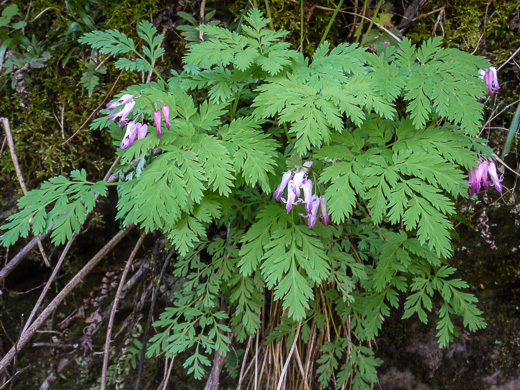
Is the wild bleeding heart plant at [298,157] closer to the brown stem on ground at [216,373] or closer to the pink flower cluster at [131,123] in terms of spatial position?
the pink flower cluster at [131,123]

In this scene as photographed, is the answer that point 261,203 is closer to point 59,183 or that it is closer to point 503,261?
point 59,183

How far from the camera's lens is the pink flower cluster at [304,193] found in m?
1.37

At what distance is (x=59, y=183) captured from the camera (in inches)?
60.1

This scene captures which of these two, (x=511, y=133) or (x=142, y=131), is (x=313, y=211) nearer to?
(x=142, y=131)

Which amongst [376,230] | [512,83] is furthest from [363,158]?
[512,83]

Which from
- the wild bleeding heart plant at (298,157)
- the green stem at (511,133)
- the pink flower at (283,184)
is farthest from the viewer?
the green stem at (511,133)

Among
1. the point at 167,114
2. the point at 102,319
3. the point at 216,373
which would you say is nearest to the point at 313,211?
the point at 167,114

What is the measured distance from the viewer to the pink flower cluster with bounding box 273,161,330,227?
1.37m

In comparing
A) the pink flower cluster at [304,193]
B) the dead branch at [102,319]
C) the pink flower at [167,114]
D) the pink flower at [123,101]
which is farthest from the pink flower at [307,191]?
the dead branch at [102,319]

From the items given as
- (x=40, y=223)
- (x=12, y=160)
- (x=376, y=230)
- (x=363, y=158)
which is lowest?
(x=376, y=230)

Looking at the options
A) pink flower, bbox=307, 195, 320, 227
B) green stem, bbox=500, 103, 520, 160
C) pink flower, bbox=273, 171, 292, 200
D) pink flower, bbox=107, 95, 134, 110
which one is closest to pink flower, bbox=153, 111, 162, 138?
pink flower, bbox=107, 95, 134, 110

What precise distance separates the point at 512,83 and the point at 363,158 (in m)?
1.40

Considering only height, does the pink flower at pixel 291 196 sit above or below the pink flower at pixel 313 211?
above

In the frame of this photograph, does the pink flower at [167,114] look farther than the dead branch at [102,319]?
No
